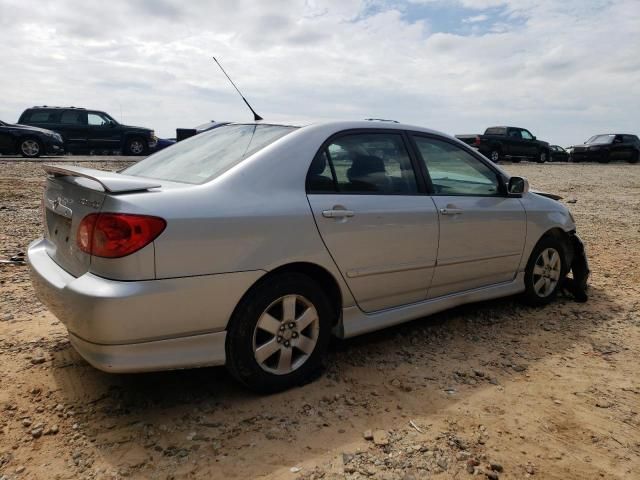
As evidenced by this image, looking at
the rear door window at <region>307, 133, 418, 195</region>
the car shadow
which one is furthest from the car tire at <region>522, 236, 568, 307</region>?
the rear door window at <region>307, 133, 418, 195</region>

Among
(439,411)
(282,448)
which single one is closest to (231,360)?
(282,448)

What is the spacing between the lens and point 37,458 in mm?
2373

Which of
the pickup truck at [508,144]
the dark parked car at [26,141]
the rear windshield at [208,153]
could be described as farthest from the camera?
the pickup truck at [508,144]

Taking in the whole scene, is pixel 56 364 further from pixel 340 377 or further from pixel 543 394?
pixel 543 394

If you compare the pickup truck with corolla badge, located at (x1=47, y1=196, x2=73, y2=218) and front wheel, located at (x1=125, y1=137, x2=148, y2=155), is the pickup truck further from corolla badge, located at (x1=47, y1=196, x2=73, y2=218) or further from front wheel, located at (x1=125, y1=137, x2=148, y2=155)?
corolla badge, located at (x1=47, y1=196, x2=73, y2=218)

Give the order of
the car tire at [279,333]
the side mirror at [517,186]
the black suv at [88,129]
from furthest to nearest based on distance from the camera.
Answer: the black suv at [88,129] < the side mirror at [517,186] < the car tire at [279,333]

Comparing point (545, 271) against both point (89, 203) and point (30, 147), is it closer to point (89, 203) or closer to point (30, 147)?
point (89, 203)

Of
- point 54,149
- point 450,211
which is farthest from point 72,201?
point 54,149

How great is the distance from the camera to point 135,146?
64.5 ft

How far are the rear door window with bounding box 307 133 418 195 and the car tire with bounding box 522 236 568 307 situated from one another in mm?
1602

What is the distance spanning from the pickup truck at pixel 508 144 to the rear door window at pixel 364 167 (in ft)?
69.5

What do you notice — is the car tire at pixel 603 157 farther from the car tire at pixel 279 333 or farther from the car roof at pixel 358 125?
the car tire at pixel 279 333

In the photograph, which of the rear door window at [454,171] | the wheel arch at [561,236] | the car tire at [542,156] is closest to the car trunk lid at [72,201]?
the rear door window at [454,171]

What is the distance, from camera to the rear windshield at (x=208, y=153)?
9.79 ft
